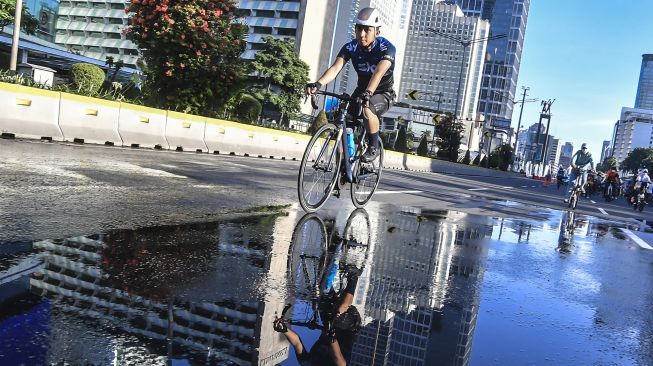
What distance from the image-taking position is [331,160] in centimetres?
642

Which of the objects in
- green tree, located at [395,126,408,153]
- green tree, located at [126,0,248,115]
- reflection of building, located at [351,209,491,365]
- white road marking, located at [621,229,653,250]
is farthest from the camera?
green tree, located at [395,126,408,153]

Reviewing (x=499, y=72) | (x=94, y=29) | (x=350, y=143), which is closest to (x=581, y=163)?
(x=350, y=143)

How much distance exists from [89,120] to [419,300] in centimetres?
1087

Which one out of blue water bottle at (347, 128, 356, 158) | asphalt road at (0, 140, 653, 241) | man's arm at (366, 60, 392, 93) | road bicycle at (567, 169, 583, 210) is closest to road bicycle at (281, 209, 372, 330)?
blue water bottle at (347, 128, 356, 158)

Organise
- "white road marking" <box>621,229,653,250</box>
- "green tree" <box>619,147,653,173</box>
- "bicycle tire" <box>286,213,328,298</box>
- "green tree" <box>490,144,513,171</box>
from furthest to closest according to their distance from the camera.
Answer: "green tree" <box>619,147,653,173</box> → "green tree" <box>490,144,513,171</box> → "white road marking" <box>621,229,653,250</box> → "bicycle tire" <box>286,213,328,298</box>

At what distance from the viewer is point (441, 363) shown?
237cm

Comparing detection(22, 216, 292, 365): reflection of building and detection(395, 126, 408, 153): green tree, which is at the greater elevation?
detection(395, 126, 408, 153): green tree

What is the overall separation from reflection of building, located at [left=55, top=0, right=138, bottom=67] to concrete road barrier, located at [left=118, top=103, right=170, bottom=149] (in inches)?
4689

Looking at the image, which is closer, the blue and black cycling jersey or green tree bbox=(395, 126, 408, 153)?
the blue and black cycling jersey

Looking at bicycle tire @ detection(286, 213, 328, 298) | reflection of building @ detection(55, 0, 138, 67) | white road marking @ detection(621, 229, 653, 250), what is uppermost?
reflection of building @ detection(55, 0, 138, 67)

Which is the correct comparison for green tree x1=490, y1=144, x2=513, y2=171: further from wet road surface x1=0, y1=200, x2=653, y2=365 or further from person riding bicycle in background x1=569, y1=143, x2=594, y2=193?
wet road surface x1=0, y1=200, x2=653, y2=365

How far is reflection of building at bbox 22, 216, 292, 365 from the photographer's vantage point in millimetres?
2119

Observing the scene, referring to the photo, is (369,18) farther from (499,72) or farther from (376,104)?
(499,72)

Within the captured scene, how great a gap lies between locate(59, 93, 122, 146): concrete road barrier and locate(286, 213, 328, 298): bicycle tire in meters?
8.00
